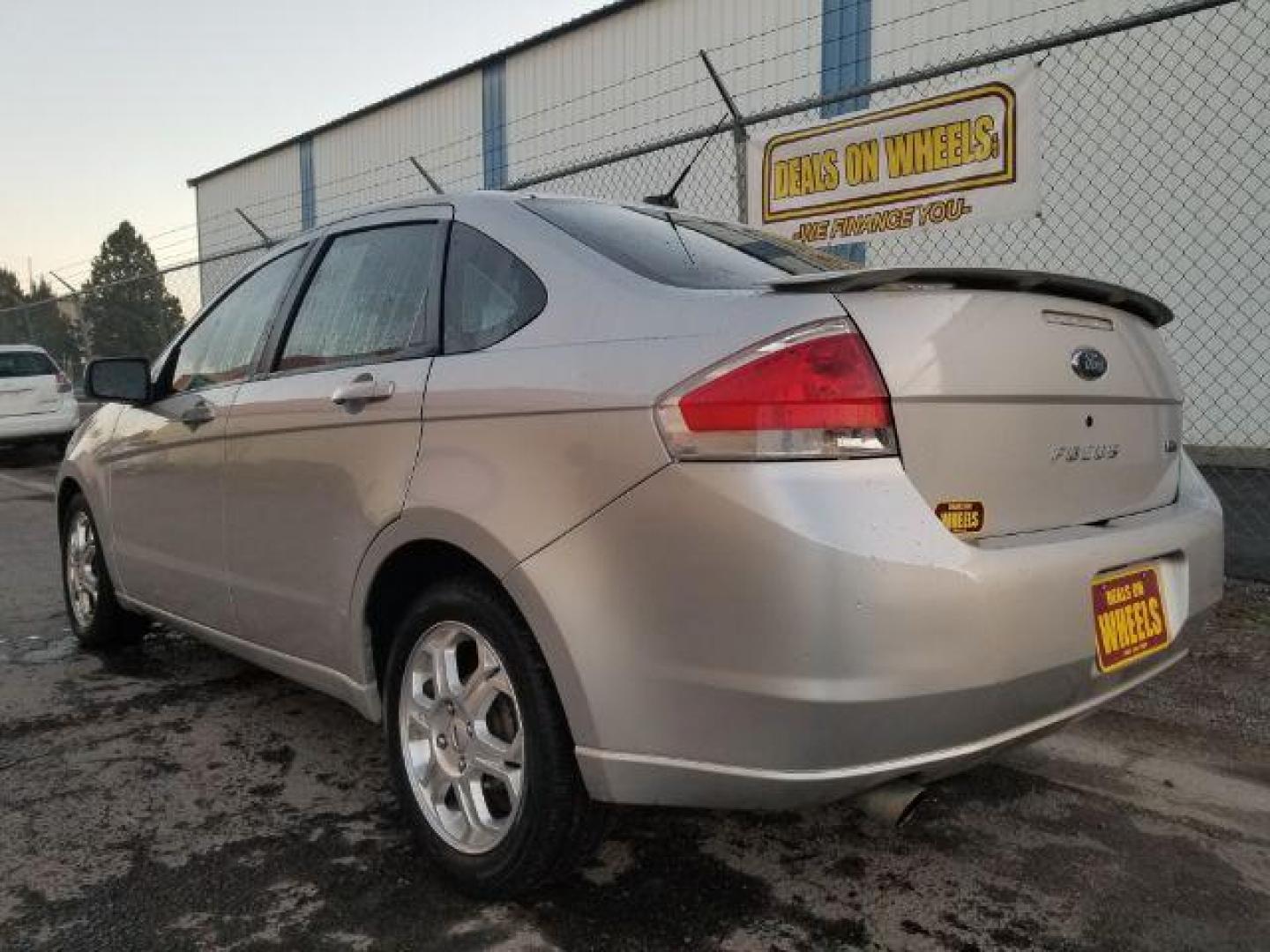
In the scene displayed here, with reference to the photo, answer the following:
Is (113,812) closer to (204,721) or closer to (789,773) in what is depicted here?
(204,721)

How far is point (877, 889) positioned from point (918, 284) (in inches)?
54.5

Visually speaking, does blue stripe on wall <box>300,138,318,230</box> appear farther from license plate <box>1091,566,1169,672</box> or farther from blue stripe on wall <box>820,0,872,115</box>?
license plate <box>1091,566,1169,672</box>

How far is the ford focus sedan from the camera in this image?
1831 millimetres

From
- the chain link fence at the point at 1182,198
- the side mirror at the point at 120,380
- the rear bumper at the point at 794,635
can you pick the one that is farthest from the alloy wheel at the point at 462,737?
the chain link fence at the point at 1182,198

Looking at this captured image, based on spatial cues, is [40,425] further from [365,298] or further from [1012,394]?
[1012,394]

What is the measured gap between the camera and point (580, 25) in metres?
14.4

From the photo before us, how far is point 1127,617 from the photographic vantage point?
2182 mm

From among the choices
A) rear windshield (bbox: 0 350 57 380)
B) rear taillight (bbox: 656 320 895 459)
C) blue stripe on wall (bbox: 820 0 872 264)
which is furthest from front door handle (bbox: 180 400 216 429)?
rear windshield (bbox: 0 350 57 380)

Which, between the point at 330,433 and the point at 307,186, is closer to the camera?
the point at 330,433

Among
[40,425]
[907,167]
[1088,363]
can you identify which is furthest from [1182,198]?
[40,425]

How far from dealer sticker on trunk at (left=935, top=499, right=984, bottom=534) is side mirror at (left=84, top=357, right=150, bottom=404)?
2976 mm

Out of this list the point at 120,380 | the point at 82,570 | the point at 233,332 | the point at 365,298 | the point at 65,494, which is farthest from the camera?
the point at 65,494

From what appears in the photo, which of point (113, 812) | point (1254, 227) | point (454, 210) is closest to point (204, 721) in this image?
point (113, 812)

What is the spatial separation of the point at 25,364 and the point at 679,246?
506 inches
